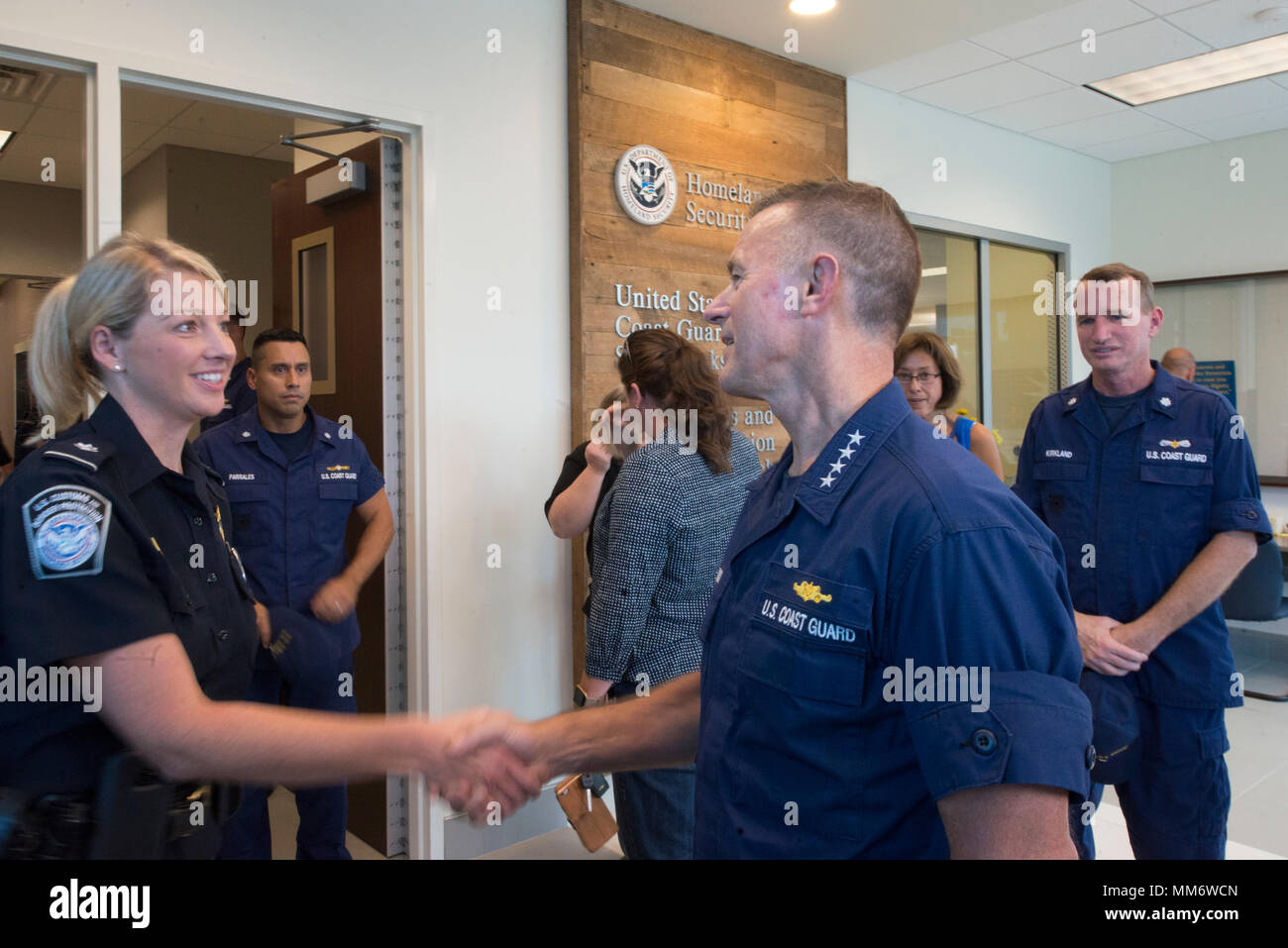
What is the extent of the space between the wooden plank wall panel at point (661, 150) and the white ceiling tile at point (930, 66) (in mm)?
534

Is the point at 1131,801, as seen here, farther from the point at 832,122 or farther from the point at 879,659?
the point at 832,122

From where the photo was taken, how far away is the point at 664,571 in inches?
98.0

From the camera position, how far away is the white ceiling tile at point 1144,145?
6293 mm

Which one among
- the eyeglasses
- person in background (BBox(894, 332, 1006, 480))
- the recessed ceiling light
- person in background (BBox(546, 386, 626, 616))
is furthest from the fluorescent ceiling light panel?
person in background (BBox(546, 386, 626, 616))

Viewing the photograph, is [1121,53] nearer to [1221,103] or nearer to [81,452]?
[1221,103]

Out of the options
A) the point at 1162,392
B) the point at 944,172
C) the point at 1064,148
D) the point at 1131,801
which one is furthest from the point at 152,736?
the point at 1064,148

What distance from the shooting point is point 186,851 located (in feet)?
4.73

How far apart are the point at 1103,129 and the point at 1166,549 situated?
15.6ft

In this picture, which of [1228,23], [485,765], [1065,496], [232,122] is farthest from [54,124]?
[1228,23]

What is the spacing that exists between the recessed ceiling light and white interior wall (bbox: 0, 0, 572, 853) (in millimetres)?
969

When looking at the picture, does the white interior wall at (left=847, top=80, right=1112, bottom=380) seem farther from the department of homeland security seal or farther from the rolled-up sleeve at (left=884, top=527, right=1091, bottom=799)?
the rolled-up sleeve at (left=884, top=527, right=1091, bottom=799)

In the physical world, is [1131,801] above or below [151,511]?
below

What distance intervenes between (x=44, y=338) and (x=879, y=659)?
4.97 feet

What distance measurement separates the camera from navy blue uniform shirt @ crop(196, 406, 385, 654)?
2984 mm
